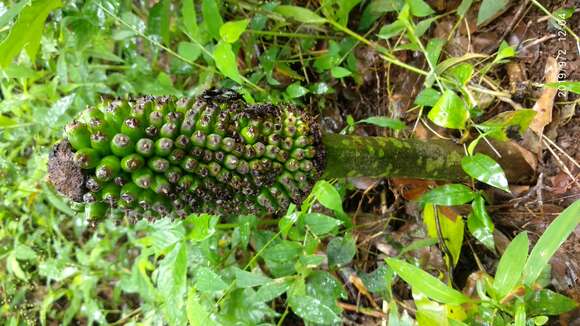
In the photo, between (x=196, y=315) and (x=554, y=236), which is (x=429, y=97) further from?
(x=196, y=315)

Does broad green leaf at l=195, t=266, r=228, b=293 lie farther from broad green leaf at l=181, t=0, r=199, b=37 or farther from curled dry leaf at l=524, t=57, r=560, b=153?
curled dry leaf at l=524, t=57, r=560, b=153

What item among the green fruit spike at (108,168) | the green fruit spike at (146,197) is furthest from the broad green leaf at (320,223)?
the green fruit spike at (108,168)

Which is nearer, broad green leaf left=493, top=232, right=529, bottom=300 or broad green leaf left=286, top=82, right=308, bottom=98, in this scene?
broad green leaf left=493, top=232, right=529, bottom=300

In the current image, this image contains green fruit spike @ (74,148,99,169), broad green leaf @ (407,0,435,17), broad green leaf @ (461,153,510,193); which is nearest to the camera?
green fruit spike @ (74,148,99,169)

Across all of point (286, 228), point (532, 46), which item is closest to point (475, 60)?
point (532, 46)

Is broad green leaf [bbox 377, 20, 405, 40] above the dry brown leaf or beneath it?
above

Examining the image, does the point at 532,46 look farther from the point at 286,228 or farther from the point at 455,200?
the point at 286,228

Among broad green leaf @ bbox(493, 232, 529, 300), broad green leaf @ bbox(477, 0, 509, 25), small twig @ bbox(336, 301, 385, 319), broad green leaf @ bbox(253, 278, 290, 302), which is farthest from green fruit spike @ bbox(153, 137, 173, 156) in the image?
broad green leaf @ bbox(477, 0, 509, 25)
